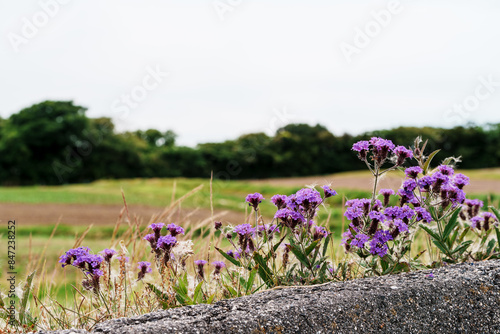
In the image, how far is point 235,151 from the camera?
1073 inches

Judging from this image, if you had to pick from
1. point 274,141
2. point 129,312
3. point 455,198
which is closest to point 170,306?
point 129,312

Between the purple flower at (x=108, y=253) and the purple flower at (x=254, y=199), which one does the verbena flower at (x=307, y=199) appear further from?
the purple flower at (x=108, y=253)

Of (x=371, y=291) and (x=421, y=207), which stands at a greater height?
(x=421, y=207)

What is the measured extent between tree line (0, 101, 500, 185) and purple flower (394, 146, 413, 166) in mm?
22537

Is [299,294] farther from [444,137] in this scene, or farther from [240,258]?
[444,137]

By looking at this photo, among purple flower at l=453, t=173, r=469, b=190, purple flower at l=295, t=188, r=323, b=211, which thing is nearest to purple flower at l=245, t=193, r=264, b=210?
purple flower at l=295, t=188, r=323, b=211

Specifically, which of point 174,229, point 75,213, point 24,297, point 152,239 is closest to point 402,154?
point 174,229

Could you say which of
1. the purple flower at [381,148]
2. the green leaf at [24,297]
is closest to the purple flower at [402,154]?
the purple flower at [381,148]

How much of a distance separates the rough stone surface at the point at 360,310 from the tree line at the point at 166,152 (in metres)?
22.7

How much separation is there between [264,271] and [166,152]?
87.1ft

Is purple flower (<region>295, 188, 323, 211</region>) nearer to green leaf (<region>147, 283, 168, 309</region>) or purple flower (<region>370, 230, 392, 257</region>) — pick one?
purple flower (<region>370, 230, 392, 257</region>)

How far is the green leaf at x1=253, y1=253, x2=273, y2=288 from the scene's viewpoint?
1.96m

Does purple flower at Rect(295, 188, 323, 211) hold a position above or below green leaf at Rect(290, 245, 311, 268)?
above

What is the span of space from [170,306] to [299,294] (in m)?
0.56
